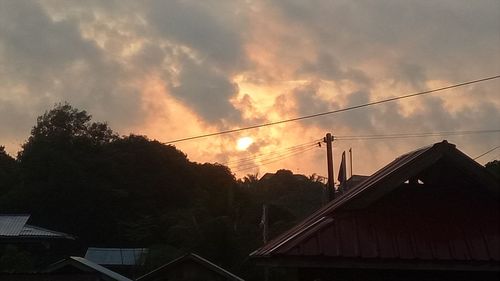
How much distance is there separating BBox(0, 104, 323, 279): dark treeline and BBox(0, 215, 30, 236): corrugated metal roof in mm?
10548

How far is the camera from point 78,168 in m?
53.3

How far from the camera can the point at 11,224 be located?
3725cm

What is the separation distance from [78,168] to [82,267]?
28624 mm

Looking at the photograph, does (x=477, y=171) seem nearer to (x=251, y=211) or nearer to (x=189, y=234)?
(x=189, y=234)

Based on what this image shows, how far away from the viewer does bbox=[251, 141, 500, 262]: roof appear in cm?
918

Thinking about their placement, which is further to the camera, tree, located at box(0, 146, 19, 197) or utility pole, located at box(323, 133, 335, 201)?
tree, located at box(0, 146, 19, 197)

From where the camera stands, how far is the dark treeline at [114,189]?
51750 millimetres

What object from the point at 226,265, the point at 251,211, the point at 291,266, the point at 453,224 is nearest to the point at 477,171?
the point at 453,224

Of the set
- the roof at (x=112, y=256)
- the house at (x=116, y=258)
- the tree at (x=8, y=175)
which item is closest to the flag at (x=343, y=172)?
the house at (x=116, y=258)

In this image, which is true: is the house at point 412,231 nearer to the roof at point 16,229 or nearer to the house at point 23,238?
the house at point 23,238

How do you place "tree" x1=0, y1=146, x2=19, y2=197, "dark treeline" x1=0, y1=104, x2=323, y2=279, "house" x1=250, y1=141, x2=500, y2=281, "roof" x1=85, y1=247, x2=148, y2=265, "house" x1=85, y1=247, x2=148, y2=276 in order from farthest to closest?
"tree" x1=0, y1=146, x2=19, y2=197
"dark treeline" x1=0, y1=104, x2=323, y2=279
"roof" x1=85, y1=247, x2=148, y2=265
"house" x1=85, y1=247, x2=148, y2=276
"house" x1=250, y1=141, x2=500, y2=281

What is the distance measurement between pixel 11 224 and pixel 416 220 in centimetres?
3191

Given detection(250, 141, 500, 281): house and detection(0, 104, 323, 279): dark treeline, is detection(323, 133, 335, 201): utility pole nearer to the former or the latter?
detection(0, 104, 323, 279): dark treeline

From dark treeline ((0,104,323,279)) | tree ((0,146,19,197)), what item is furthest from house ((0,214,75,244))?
tree ((0,146,19,197))
